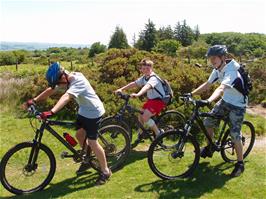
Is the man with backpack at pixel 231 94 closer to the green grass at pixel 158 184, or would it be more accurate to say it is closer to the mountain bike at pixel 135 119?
the green grass at pixel 158 184

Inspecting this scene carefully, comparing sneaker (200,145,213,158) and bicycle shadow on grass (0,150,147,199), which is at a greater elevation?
sneaker (200,145,213,158)

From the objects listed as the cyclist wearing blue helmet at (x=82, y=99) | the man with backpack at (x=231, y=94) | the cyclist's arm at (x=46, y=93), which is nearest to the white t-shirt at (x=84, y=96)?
the cyclist wearing blue helmet at (x=82, y=99)

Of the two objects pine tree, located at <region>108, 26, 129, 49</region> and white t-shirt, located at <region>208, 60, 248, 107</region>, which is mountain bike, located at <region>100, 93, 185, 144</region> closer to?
white t-shirt, located at <region>208, 60, 248, 107</region>

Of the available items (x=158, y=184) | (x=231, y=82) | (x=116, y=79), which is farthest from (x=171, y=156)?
(x=116, y=79)

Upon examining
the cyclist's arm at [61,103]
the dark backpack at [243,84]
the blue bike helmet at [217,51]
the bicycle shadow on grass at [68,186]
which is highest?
the blue bike helmet at [217,51]

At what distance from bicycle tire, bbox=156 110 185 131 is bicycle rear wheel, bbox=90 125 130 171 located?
152 cm

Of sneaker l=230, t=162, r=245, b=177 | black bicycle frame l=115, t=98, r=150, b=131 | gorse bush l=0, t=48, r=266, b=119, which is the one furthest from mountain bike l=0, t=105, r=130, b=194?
gorse bush l=0, t=48, r=266, b=119

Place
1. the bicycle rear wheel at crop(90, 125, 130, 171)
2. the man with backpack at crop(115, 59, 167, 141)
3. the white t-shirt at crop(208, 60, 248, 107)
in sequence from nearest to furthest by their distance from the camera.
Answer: the white t-shirt at crop(208, 60, 248, 107) → the bicycle rear wheel at crop(90, 125, 130, 171) → the man with backpack at crop(115, 59, 167, 141)

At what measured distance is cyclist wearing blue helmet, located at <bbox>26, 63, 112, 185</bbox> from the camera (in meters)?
5.35

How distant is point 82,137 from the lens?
19.4ft

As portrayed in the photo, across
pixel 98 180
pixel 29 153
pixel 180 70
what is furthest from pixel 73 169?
pixel 180 70

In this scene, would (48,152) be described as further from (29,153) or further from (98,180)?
(98,180)

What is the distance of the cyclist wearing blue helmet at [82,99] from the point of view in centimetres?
535

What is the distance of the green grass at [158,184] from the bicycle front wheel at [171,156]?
166mm
